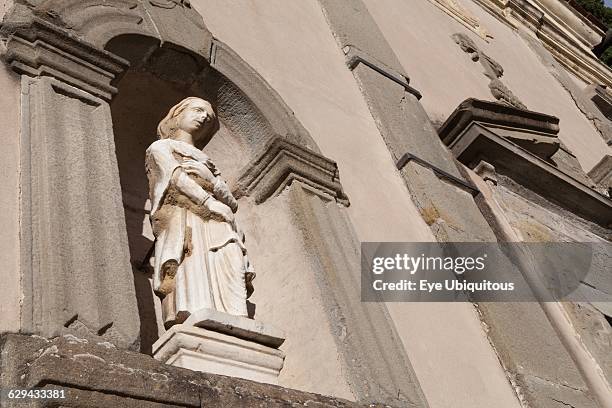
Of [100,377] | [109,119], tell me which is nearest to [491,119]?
[109,119]

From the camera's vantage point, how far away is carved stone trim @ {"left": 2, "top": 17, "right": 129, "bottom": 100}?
137 inches

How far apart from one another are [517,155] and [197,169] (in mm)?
3780

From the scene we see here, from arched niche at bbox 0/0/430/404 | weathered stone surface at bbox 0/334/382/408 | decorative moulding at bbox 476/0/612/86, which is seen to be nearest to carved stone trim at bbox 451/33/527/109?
decorative moulding at bbox 476/0/612/86

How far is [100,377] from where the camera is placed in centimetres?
228

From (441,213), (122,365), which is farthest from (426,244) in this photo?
(122,365)

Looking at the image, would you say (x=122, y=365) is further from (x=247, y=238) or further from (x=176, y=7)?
(x=176, y=7)

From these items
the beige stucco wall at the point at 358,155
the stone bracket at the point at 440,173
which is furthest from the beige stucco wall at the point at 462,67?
the beige stucco wall at the point at 358,155

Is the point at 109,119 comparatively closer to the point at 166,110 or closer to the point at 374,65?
the point at 166,110

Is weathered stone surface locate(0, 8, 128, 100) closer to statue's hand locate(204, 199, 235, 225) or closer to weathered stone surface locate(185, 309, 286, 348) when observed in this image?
statue's hand locate(204, 199, 235, 225)

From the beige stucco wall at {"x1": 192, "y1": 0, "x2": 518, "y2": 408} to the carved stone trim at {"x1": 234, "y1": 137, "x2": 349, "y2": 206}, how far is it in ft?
0.83

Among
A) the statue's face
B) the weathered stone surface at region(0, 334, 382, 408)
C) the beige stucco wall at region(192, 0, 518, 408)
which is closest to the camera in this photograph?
the weathered stone surface at region(0, 334, 382, 408)

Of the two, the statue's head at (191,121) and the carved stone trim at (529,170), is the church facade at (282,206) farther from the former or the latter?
the statue's head at (191,121)

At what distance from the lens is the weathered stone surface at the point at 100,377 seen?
221 centimetres

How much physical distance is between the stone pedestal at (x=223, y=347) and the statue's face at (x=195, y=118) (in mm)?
1143
